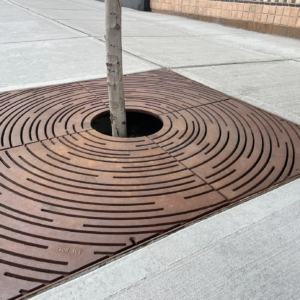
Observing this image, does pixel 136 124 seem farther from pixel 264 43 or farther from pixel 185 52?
pixel 264 43

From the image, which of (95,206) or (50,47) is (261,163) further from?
(50,47)

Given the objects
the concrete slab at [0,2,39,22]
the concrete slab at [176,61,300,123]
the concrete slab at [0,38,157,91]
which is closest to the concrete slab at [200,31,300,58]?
the concrete slab at [176,61,300,123]

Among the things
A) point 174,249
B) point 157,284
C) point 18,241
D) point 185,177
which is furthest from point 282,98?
point 18,241

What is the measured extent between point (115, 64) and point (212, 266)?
1.74 metres

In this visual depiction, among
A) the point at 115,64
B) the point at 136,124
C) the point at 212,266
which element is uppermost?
the point at 115,64

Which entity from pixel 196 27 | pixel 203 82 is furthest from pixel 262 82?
pixel 196 27

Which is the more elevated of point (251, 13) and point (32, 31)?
point (251, 13)

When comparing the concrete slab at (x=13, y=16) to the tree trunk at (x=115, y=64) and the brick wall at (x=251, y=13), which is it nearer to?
the brick wall at (x=251, y=13)

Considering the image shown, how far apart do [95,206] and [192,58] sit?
13.9 ft

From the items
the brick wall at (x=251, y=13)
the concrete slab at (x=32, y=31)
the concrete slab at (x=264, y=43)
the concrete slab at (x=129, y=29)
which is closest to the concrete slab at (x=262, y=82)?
the concrete slab at (x=264, y=43)

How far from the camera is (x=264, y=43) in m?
6.95

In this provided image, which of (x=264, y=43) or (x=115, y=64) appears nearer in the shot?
(x=115, y=64)

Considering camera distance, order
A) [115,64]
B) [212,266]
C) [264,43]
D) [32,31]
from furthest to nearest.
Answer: [32,31]
[264,43]
[115,64]
[212,266]

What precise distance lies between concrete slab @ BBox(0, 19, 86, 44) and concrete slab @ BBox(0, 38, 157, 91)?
0.60 metres
